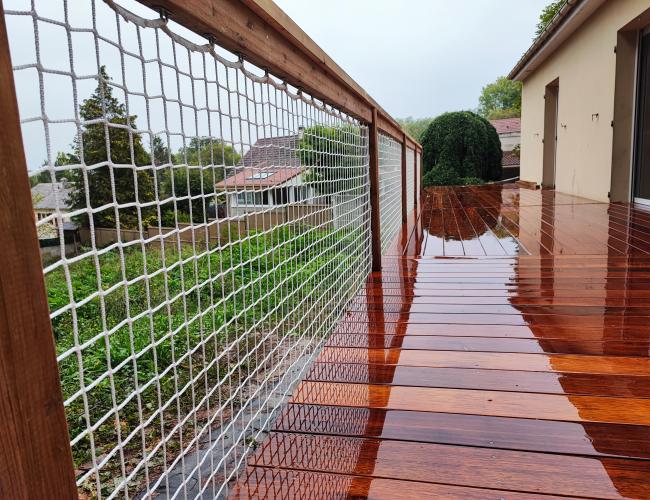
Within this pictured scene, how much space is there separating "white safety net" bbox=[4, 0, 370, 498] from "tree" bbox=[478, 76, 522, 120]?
122 feet

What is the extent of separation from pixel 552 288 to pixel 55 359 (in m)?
2.30

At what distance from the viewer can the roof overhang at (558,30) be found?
613 cm

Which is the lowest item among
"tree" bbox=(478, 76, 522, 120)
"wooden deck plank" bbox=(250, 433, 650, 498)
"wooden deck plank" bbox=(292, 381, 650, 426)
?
"wooden deck plank" bbox=(250, 433, 650, 498)

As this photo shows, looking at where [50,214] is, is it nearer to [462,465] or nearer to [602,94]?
[462,465]

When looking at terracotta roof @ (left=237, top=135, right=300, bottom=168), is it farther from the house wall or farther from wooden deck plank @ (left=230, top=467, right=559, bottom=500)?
the house wall

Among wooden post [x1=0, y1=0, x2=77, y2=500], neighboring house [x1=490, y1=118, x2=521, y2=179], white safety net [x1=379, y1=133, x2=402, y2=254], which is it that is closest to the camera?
wooden post [x1=0, y1=0, x2=77, y2=500]

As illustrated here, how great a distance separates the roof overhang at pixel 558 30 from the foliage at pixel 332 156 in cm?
497

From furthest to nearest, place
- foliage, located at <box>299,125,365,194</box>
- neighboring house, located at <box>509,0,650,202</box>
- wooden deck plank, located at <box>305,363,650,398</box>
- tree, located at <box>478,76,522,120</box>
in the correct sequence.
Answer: tree, located at <box>478,76,522,120</box> < neighboring house, located at <box>509,0,650,202</box> < foliage, located at <box>299,125,365,194</box> < wooden deck plank, located at <box>305,363,650,398</box>

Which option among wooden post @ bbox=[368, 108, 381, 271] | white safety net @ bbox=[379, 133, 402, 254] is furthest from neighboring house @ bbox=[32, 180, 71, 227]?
white safety net @ bbox=[379, 133, 402, 254]

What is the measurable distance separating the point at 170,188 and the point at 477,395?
0.97 metres

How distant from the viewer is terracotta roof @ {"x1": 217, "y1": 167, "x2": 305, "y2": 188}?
128 centimetres

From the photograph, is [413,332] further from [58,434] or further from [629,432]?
[58,434]

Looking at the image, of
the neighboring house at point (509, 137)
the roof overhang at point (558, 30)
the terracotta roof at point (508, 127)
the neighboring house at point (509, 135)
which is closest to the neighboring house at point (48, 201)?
the roof overhang at point (558, 30)

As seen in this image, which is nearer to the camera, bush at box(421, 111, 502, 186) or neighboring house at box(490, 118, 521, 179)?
bush at box(421, 111, 502, 186)
